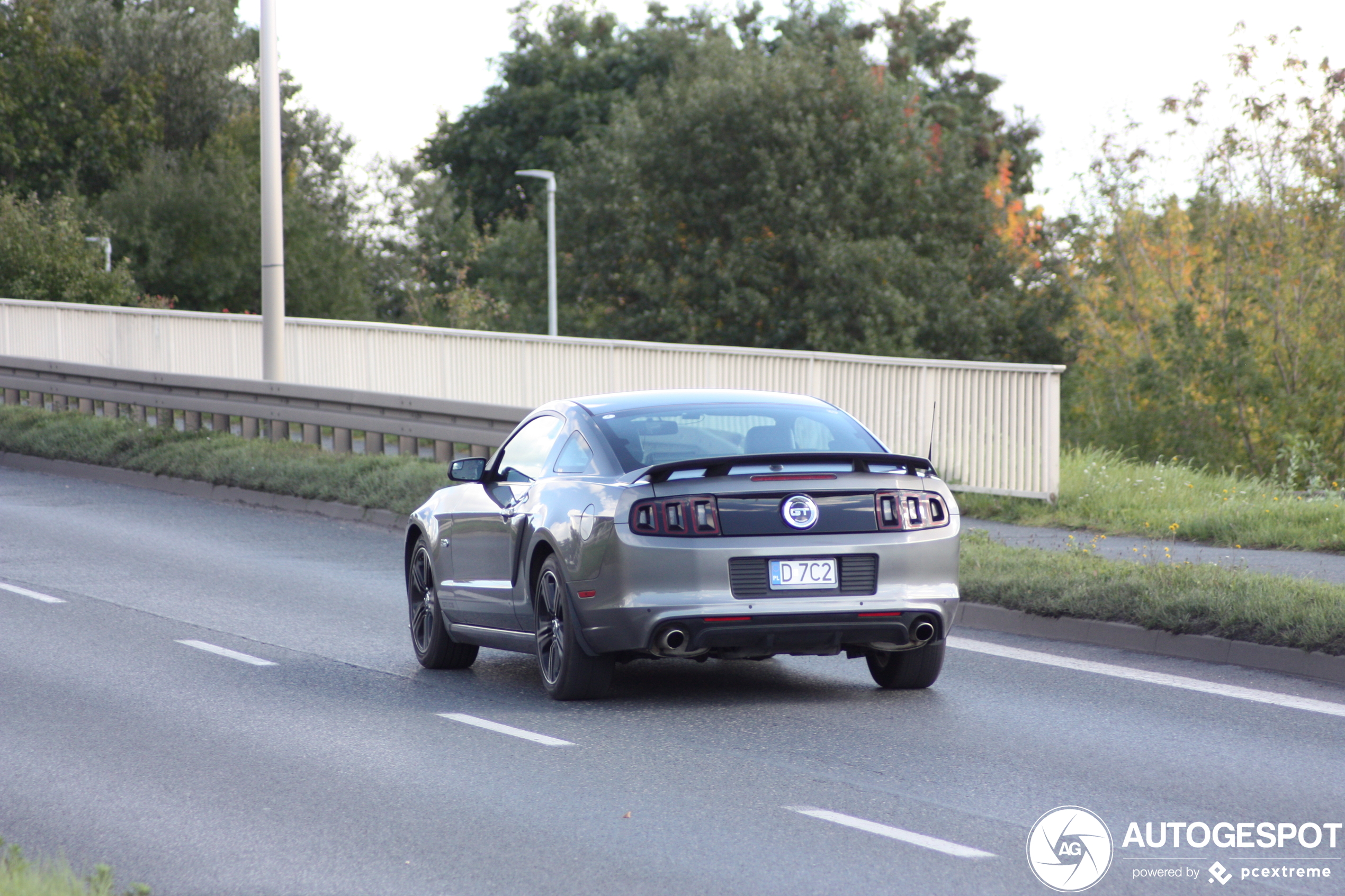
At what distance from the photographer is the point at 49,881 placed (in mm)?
4781

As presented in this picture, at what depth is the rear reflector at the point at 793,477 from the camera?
7848 millimetres

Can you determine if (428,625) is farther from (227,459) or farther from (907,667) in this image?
(227,459)

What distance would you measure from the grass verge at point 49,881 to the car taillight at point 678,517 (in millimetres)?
3233

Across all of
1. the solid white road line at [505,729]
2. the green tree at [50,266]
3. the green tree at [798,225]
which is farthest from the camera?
the green tree at [50,266]

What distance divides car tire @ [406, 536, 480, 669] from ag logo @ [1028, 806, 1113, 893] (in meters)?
4.20

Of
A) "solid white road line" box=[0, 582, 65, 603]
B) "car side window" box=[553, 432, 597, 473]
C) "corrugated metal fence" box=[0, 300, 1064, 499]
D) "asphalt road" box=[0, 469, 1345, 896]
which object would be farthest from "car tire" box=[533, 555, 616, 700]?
"corrugated metal fence" box=[0, 300, 1064, 499]

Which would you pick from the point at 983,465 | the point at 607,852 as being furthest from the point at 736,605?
the point at 983,465

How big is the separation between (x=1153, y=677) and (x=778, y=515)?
2407 millimetres

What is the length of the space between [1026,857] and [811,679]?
3.67 m

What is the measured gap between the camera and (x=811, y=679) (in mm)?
9164

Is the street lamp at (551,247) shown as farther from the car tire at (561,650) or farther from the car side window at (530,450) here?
the car tire at (561,650)

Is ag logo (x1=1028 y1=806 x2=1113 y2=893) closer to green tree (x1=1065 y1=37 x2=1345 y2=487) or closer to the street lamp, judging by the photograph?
green tree (x1=1065 y1=37 x2=1345 y2=487)

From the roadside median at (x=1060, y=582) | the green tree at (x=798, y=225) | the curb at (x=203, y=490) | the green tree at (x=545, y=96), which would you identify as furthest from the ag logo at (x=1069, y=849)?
the green tree at (x=545, y=96)

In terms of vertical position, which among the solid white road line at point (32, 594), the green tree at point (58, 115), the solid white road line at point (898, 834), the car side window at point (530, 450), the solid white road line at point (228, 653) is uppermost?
the green tree at point (58, 115)
